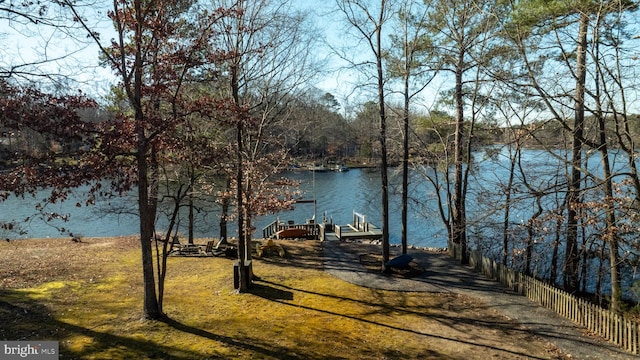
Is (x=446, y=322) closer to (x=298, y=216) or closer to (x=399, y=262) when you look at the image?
(x=399, y=262)

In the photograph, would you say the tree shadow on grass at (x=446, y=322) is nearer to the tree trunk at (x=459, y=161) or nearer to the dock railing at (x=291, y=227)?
the tree trunk at (x=459, y=161)

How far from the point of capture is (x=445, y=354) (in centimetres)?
866

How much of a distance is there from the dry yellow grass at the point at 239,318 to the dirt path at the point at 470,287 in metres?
0.53

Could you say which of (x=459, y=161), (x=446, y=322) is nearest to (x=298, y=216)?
(x=459, y=161)

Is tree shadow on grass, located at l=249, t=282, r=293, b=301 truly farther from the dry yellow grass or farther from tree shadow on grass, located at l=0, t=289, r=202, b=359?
tree shadow on grass, located at l=0, t=289, r=202, b=359

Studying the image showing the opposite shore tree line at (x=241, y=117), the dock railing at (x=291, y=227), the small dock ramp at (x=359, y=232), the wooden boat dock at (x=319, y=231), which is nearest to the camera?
the opposite shore tree line at (x=241, y=117)

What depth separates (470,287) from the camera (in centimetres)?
1357

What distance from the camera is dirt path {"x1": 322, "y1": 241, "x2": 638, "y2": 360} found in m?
9.15

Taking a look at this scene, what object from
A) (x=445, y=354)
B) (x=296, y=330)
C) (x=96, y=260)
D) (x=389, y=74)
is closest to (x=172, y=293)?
(x=296, y=330)

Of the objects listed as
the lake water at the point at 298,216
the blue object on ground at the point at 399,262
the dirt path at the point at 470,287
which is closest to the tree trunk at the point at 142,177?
the dirt path at the point at 470,287

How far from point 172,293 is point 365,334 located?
587 centimetres

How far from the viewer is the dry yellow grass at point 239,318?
27.7 ft

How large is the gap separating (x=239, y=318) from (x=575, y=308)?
859cm

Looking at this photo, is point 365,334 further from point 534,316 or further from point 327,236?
point 327,236
